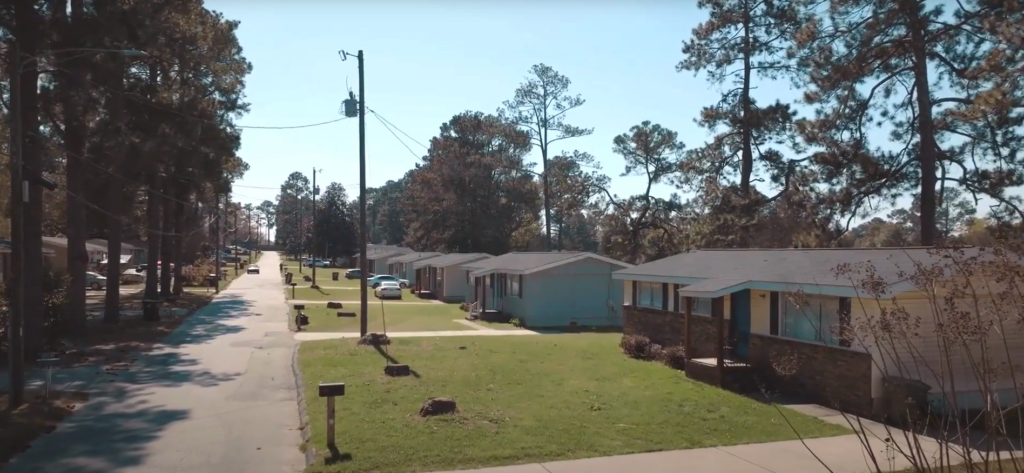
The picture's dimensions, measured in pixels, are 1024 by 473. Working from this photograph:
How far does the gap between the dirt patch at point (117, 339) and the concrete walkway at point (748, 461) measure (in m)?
15.5

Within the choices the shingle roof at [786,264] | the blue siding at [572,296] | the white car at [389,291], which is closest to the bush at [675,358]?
the shingle roof at [786,264]

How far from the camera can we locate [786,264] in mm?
18828

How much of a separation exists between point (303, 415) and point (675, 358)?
1011 cm

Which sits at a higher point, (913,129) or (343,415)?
(913,129)

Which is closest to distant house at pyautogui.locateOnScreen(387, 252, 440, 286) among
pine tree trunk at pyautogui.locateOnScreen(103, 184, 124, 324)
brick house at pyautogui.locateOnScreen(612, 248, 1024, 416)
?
pine tree trunk at pyautogui.locateOnScreen(103, 184, 124, 324)

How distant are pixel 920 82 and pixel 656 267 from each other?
956 centimetres

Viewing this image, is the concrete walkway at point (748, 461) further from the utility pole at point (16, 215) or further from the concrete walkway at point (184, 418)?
the utility pole at point (16, 215)

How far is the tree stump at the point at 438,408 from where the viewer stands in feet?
42.8

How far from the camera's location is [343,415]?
13.2m

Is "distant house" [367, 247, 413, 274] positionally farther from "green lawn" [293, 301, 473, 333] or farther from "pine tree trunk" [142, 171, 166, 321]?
"pine tree trunk" [142, 171, 166, 321]

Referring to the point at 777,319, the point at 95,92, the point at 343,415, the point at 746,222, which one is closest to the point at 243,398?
the point at 343,415

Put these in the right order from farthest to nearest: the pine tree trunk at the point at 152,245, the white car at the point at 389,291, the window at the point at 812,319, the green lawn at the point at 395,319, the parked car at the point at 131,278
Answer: the parked car at the point at 131,278 < the white car at the point at 389,291 < the pine tree trunk at the point at 152,245 < the green lawn at the point at 395,319 < the window at the point at 812,319

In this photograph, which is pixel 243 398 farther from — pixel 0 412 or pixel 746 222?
pixel 746 222

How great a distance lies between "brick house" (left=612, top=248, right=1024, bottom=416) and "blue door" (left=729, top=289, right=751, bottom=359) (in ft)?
0.08
